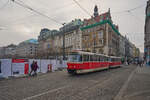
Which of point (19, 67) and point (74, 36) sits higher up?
point (74, 36)

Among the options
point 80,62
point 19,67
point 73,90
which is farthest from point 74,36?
point 73,90

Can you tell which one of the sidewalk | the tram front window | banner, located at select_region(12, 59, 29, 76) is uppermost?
the tram front window

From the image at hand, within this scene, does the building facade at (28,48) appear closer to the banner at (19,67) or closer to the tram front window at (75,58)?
the banner at (19,67)

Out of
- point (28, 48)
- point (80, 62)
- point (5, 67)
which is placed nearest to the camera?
point (5, 67)

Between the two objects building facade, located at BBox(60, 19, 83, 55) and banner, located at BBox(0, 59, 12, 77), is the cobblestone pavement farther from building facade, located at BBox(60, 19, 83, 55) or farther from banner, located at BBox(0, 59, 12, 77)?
building facade, located at BBox(60, 19, 83, 55)

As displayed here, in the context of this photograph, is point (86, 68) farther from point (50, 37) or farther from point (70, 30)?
point (50, 37)

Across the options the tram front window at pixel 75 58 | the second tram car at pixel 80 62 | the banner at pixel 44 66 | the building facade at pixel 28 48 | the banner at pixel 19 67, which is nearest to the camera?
the banner at pixel 19 67

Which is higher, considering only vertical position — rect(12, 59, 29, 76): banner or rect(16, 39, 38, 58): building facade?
rect(16, 39, 38, 58): building facade

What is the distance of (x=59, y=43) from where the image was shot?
254 feet

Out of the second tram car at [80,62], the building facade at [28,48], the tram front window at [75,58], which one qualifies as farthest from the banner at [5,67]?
the building facade at [28,48]

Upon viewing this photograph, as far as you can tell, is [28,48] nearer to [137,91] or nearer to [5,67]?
[5,67]

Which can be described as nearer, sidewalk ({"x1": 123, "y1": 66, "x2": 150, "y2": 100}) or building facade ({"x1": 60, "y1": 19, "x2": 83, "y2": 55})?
sidewalk ({"x1": 123, "y1": 66, "x2": 150, "y2": 100})

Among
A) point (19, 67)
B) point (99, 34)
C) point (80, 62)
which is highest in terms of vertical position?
point (99, 34)

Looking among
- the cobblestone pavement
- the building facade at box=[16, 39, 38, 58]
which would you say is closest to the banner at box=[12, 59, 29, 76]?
the cobblestone pavement
